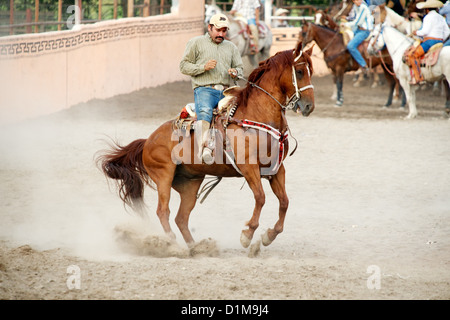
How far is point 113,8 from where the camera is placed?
19.0 m

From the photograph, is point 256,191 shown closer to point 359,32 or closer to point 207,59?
point 207,59

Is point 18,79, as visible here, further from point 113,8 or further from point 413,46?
point 413,46

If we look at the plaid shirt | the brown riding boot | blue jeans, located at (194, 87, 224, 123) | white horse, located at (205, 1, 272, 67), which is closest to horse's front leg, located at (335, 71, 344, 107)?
the brown riding boot

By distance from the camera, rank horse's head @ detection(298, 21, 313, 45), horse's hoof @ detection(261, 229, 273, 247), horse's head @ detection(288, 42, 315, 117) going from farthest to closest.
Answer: horse's head @ detection(298, 21, 313, 45), horse's hoof @ detection(261, 229, 273, 247), horse's head @ detection(288, 42, 315, 117)

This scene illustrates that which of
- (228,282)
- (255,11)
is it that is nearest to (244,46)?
(255,11)

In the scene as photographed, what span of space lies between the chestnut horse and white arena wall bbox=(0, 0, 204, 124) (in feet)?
25.2

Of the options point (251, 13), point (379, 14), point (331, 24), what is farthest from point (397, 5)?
point (379, 14)

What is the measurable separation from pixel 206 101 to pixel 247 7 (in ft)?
47.1

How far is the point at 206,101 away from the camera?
7082 millimetres

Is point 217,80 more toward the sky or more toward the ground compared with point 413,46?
more toward the sky

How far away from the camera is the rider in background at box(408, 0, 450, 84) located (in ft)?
49.9

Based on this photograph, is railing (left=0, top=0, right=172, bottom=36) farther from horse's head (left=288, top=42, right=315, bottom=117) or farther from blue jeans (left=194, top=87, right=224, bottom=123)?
horse's head (left=288, top=42, right=315, bottom=117)

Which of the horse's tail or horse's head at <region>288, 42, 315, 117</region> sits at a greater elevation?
horse's head at <region>288, 42, 315, 117</region>

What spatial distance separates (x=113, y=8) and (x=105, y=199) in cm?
1074
